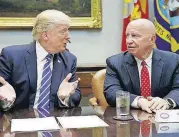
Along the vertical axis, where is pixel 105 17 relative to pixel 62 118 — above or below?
above

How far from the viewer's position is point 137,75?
8.56ft

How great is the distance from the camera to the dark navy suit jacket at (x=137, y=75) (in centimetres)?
259

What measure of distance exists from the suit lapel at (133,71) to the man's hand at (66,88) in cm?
46

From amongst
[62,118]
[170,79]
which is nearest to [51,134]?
[62,118]

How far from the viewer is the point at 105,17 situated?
14.5ft

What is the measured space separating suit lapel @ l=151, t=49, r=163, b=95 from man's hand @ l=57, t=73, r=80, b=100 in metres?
0.61

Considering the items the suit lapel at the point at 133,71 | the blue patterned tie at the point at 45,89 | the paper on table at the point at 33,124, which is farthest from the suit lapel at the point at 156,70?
the paper on table at the point at 33,124

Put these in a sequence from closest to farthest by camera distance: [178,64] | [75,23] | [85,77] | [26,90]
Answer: [26,90] → [178,64] → [85,77] → [75,23]

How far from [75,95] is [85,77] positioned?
152 cm

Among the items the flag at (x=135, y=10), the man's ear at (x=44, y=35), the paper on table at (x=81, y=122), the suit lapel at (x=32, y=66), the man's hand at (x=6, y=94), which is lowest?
the paper on table at (x=81, y=122)

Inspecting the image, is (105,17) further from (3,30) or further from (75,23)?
(3,30)

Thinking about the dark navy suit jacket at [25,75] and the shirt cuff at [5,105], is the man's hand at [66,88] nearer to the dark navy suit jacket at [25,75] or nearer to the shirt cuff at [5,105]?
the dark navy suit jacket at [25,75]

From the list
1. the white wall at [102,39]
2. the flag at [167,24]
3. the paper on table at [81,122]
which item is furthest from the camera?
the white wall at [102,39]

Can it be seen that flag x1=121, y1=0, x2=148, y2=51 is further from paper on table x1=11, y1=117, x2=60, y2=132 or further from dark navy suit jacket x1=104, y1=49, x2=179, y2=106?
paper on table x1=11, y1=117, x2=60, y2=132
